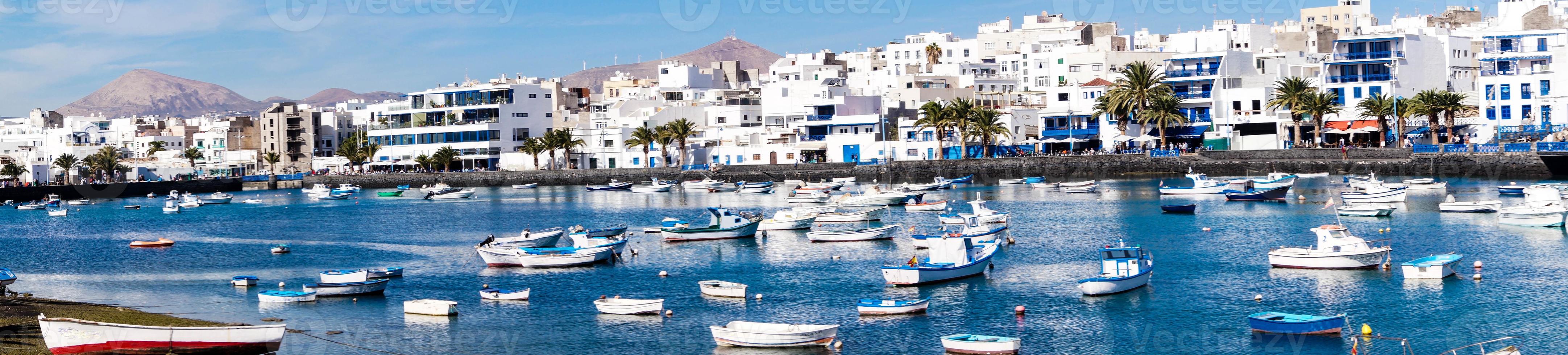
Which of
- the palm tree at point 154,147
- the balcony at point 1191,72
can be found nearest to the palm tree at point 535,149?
the balcony at point 1191,72

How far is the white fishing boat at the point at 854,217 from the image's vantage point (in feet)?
219

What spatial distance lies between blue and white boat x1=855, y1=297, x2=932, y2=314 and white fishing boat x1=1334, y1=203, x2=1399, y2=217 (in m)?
33.2

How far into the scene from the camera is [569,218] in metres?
80.8

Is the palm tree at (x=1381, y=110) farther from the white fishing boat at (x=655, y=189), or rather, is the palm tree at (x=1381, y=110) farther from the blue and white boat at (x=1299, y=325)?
the blue and white boat at (x=1299, y=325)

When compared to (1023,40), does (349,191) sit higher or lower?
lower

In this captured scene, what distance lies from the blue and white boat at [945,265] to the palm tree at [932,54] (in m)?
131

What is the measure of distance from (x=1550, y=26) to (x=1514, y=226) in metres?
71.0

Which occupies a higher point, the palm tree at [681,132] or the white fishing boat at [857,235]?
the palm tree at [681,132]

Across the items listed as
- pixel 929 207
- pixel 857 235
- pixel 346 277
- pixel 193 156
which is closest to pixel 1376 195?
pixel 929 207

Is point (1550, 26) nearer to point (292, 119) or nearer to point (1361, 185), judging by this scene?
point (1361, 185)

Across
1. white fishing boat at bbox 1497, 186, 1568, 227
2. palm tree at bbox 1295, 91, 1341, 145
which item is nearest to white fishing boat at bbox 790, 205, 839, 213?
white fishing boat at bbox 1497, 186, 1568, 227

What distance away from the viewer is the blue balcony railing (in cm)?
10850

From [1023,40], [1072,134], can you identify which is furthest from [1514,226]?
[1023,40]

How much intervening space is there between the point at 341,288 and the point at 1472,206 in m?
50.3
